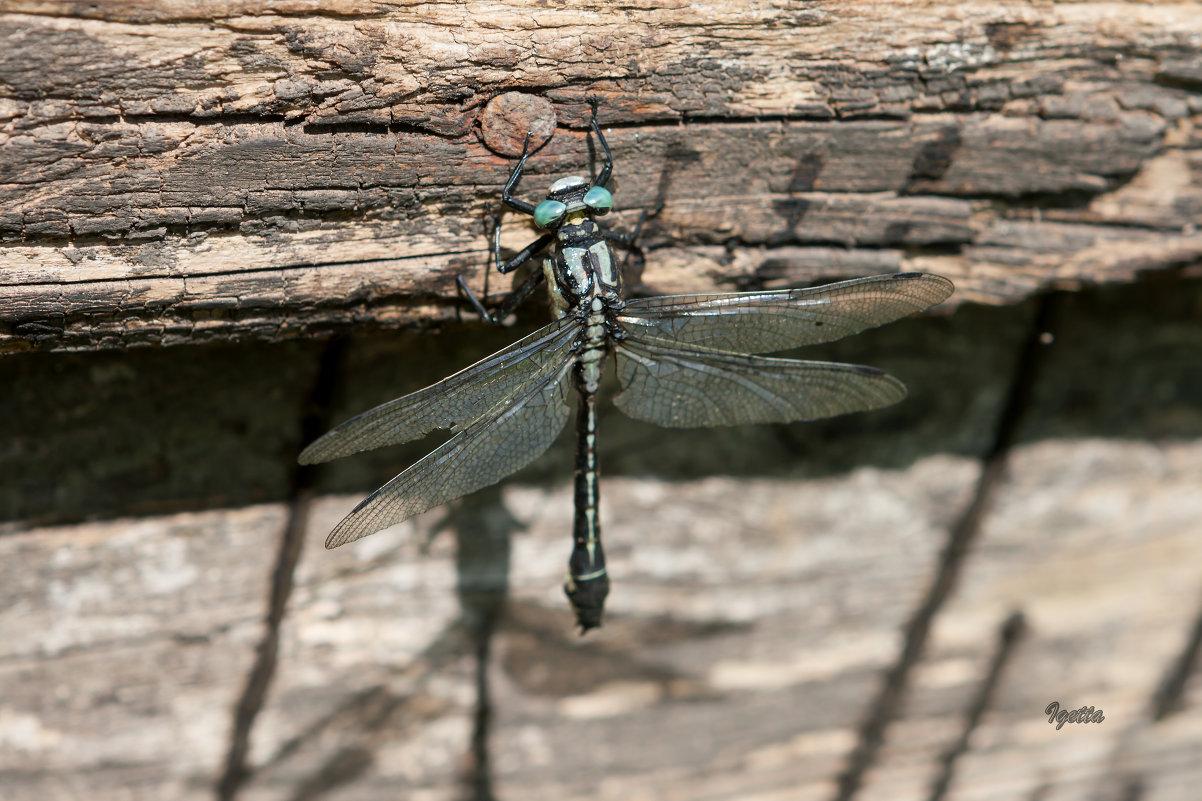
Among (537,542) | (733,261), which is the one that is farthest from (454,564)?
(733,261)

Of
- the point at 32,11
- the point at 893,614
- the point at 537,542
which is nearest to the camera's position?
the point at 32,11

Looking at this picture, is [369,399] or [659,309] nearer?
[369,399]

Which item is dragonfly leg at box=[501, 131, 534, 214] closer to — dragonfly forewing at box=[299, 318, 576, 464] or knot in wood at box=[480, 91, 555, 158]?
knot in wood at box=[480, 91, 555, 158]

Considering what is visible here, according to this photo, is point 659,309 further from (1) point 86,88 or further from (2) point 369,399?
(1) point 86,88

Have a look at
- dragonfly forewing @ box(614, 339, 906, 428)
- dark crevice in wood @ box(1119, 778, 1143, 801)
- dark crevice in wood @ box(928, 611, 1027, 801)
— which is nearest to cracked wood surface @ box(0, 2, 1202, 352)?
dragonfly forewing @ box(614, 339, 906, 428)

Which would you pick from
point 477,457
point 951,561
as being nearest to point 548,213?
point 477,457

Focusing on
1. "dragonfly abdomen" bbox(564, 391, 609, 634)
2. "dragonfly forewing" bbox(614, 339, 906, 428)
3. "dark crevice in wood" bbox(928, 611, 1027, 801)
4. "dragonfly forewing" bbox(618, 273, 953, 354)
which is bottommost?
"dark crevice in wood" bbox(928, 611, 1027, 801)

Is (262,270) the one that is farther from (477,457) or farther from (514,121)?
(477,457)
